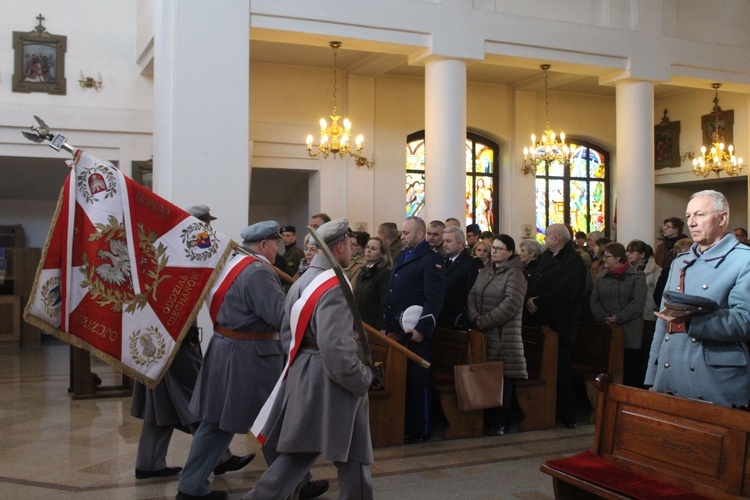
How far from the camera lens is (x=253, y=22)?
368 inches

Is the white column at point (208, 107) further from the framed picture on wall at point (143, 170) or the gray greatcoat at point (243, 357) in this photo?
the gray greatcoat at point (243, 357)

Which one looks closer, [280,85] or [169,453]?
[169,453]

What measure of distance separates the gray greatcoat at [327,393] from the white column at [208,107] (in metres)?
5.41

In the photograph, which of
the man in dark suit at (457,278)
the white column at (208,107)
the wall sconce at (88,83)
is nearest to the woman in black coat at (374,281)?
the man in dark suit at (457,278)

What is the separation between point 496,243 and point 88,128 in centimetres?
730

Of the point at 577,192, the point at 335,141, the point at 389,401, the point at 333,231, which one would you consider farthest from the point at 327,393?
the point at 577,192

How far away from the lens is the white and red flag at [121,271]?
15.6 feet

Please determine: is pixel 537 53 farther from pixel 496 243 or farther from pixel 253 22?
pixel 496 243

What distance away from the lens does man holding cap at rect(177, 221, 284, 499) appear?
4.57 m

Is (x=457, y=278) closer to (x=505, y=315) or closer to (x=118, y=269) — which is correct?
(x=505, y=315)

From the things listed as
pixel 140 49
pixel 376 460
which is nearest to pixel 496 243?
pixel 376 460

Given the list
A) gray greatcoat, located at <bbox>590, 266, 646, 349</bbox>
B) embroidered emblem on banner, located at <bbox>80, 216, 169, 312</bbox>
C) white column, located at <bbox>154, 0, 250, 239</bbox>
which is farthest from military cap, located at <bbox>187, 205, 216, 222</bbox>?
gray greatcoat, located at <bbox>590, 266, 646, 349</bbox>

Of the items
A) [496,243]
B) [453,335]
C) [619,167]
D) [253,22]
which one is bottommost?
[453,335]

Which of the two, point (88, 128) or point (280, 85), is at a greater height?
point (280, 85)
